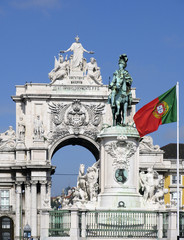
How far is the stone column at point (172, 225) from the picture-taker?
4153cm

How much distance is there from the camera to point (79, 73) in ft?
329

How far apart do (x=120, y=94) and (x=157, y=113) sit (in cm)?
201

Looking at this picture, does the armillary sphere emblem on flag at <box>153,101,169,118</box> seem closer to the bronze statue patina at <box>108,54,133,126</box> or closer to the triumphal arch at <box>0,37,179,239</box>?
the bronze statue patina at <box>108,54,133,126</box>

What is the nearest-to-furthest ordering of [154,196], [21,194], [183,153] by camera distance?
[154,196], [21,194], [183,153]

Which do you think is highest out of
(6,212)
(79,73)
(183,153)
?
(79,73)

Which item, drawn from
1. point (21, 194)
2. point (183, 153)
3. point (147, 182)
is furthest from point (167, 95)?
point (183, 153)

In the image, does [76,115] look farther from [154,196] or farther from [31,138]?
[154,196]

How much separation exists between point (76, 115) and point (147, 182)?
55.9 metres

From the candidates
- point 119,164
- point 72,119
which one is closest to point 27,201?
point 72,119

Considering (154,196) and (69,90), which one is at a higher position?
(69,90)

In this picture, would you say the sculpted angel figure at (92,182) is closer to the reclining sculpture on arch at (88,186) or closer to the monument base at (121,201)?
the reclining sculpture on arch at (88,186)

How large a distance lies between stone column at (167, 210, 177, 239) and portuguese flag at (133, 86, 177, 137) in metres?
4.47

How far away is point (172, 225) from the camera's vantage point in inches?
1636

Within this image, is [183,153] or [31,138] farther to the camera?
[183,153]
